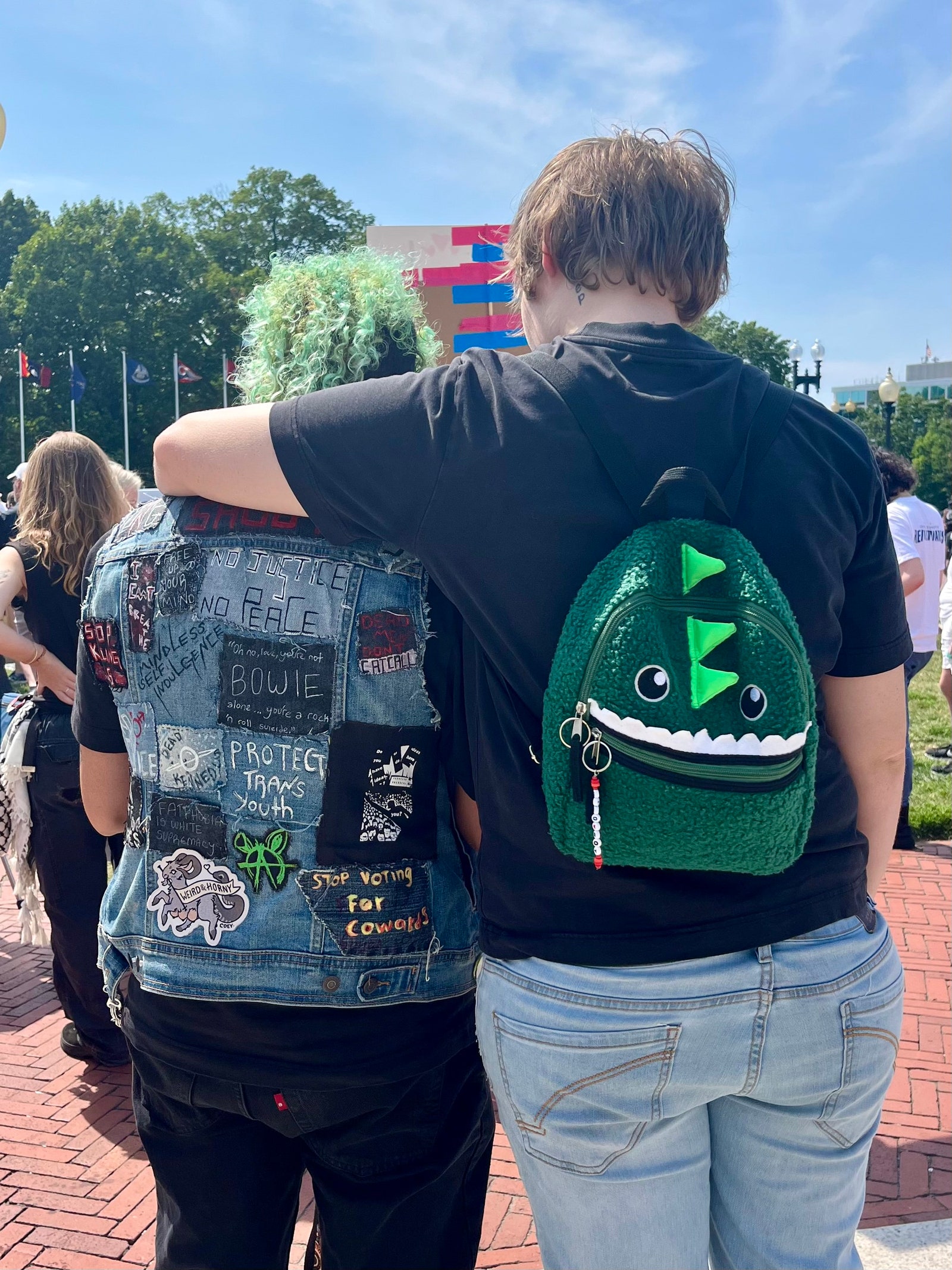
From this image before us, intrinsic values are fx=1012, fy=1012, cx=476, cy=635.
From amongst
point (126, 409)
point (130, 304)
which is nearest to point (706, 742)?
point (126, 409)

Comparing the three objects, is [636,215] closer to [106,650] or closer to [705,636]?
[705,636]

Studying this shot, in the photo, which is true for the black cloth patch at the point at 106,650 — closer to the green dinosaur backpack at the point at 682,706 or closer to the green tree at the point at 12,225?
the green dinosaur backpack at the point at 682,706

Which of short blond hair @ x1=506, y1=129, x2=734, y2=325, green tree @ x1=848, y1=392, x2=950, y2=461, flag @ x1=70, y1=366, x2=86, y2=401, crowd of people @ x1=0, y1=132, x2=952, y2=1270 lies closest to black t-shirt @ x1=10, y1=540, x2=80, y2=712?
crowd of people @ x1=0, y1=132, x2=952, y2=1270

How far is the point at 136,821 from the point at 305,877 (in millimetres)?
307

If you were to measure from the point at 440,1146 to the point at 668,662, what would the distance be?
0.86 m

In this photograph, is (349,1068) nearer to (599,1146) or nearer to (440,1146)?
(440,1146)

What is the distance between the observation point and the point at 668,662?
112 centimetres

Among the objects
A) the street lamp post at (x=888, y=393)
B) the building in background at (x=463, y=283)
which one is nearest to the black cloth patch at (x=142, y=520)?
the building in background at (x=463, y=283)

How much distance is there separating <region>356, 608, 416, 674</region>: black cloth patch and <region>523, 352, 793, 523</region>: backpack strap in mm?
380

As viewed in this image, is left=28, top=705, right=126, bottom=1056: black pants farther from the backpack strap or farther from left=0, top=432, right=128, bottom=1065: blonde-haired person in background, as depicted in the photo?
the backpack strap

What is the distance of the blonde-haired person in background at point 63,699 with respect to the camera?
3.41 metres

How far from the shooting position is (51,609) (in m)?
3.51

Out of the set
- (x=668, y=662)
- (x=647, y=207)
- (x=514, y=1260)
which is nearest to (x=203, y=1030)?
(x=668, y=662)

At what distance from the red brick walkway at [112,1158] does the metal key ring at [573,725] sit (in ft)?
6.42
